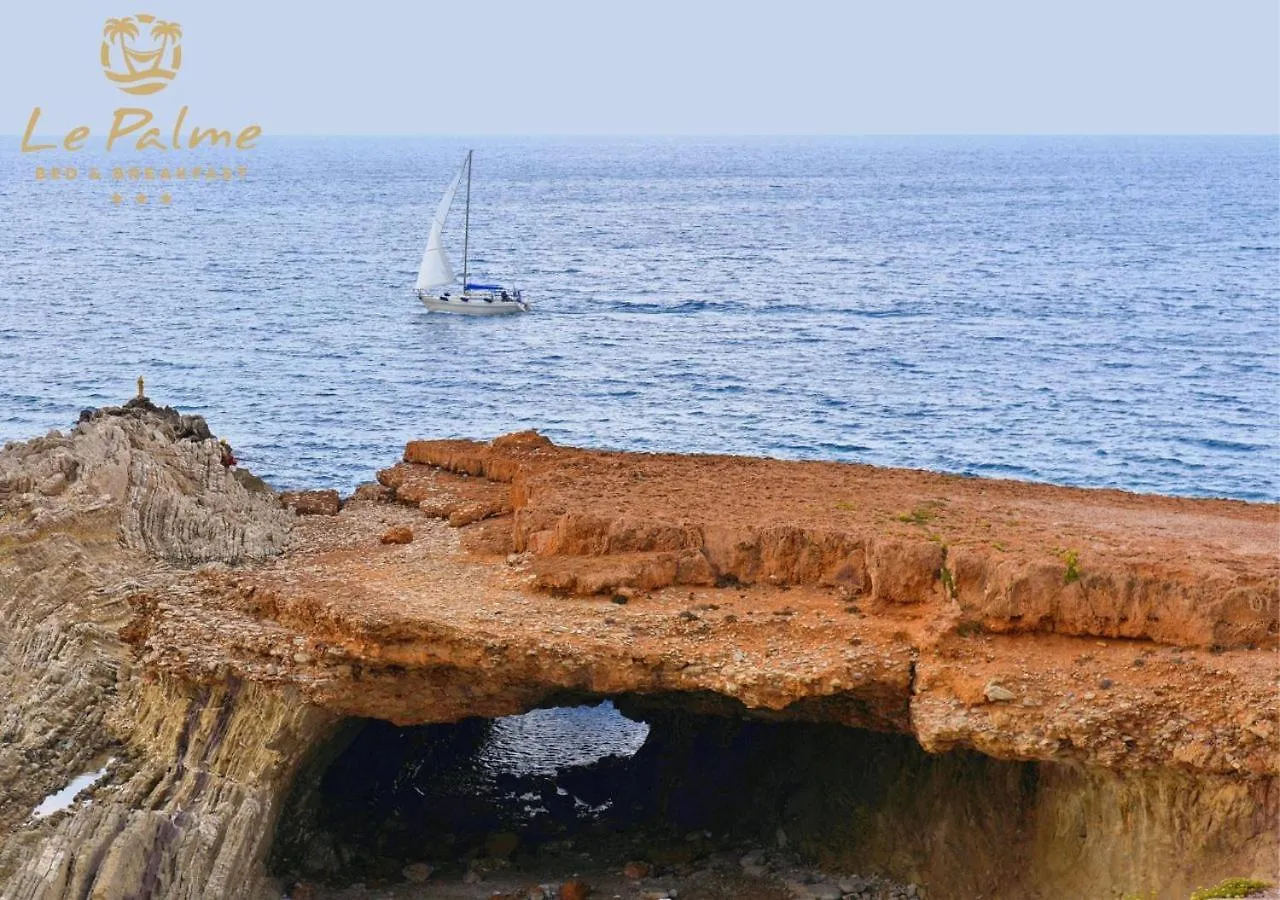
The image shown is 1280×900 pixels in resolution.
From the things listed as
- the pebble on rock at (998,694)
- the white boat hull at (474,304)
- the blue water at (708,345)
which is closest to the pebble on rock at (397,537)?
the pebble on rock at (998,694)

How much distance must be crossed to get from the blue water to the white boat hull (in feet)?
5.85

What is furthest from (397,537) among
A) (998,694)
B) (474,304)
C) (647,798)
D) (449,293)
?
(449,293)

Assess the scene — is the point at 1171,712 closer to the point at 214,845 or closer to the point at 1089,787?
the point at 1089,787

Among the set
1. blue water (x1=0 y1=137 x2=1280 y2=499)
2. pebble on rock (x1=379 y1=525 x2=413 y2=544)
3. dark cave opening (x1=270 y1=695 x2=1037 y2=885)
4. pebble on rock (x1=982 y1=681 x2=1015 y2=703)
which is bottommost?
dark cave opening (x1=270 y1=695 x2=1037 y2=885)

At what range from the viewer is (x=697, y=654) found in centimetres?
2677

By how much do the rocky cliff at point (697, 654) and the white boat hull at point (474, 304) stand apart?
73833 millimetres

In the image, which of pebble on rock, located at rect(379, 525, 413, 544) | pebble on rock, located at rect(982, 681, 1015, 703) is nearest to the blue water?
pebble on rock, located at rect(379, 525, 413, 544)

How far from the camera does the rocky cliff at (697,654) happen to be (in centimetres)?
2531

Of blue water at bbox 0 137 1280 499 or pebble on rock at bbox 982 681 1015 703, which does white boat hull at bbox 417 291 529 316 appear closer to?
blue water at bbox 0 137 1280 499

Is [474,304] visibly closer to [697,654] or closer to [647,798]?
Answer: [647,798]

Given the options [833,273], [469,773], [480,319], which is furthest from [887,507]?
[833,273]

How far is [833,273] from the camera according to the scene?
127312 mm

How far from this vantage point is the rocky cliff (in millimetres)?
25312

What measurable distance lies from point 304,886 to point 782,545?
1258cm
